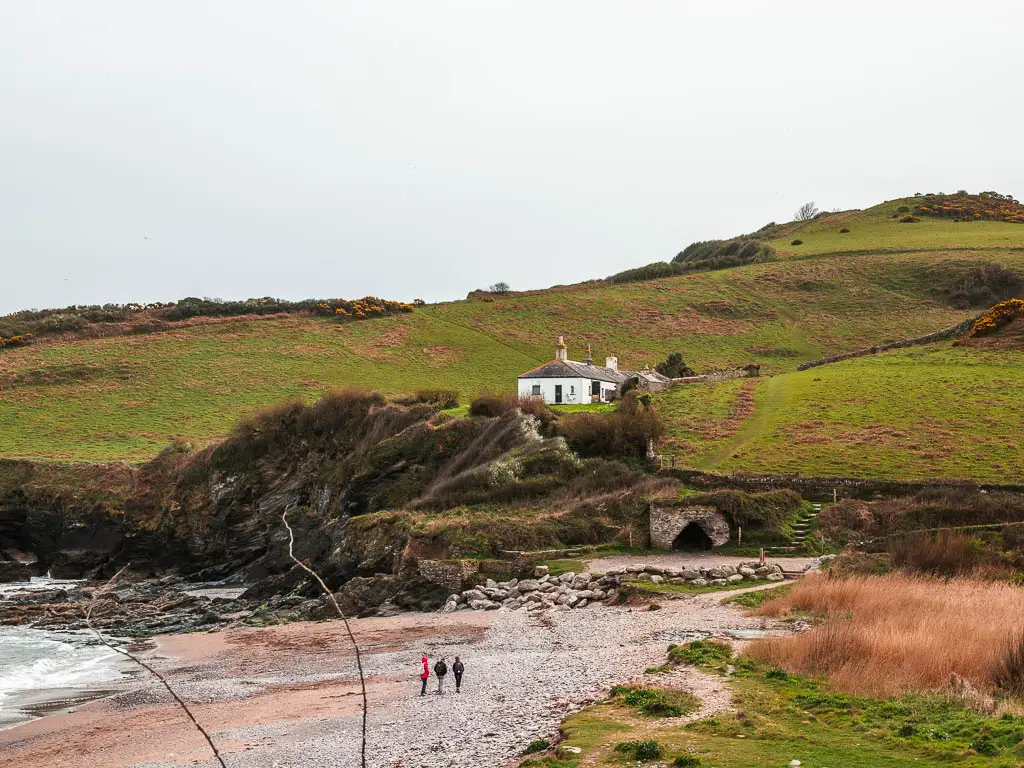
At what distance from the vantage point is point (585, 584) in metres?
34.5

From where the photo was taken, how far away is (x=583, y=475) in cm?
4750

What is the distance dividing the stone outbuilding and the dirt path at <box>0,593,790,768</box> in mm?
8976

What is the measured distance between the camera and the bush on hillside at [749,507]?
130ft

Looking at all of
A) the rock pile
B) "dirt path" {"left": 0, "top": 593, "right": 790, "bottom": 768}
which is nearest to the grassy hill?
the rock pile

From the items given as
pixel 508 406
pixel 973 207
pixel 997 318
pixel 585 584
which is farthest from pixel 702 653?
pixel 973 207

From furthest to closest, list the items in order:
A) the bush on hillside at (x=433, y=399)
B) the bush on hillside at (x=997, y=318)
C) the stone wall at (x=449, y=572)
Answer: the bush on hillside at (x=997, y=318)
the bush on hillside at (x=433, y=399)
the stone wall at (x=449, y=572)

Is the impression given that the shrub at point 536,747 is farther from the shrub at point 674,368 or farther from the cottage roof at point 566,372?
the shrub at point 674,368

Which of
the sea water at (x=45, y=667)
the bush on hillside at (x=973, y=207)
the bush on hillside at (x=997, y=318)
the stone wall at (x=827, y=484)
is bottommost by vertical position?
the sea water at (x=45, y=667)

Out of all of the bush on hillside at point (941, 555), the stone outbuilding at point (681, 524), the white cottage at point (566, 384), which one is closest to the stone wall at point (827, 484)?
the stone outbuilding at point (681, 524)

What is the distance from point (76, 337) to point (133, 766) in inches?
3860

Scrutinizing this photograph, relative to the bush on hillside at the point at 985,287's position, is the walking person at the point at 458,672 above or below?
below

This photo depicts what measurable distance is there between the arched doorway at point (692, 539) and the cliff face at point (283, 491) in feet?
13.2

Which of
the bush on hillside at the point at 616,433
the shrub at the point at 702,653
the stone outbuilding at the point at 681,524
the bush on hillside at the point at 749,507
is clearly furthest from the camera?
the bush on hillside at the point at 616,433

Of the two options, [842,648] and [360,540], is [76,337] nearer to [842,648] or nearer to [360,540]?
[360,540]
